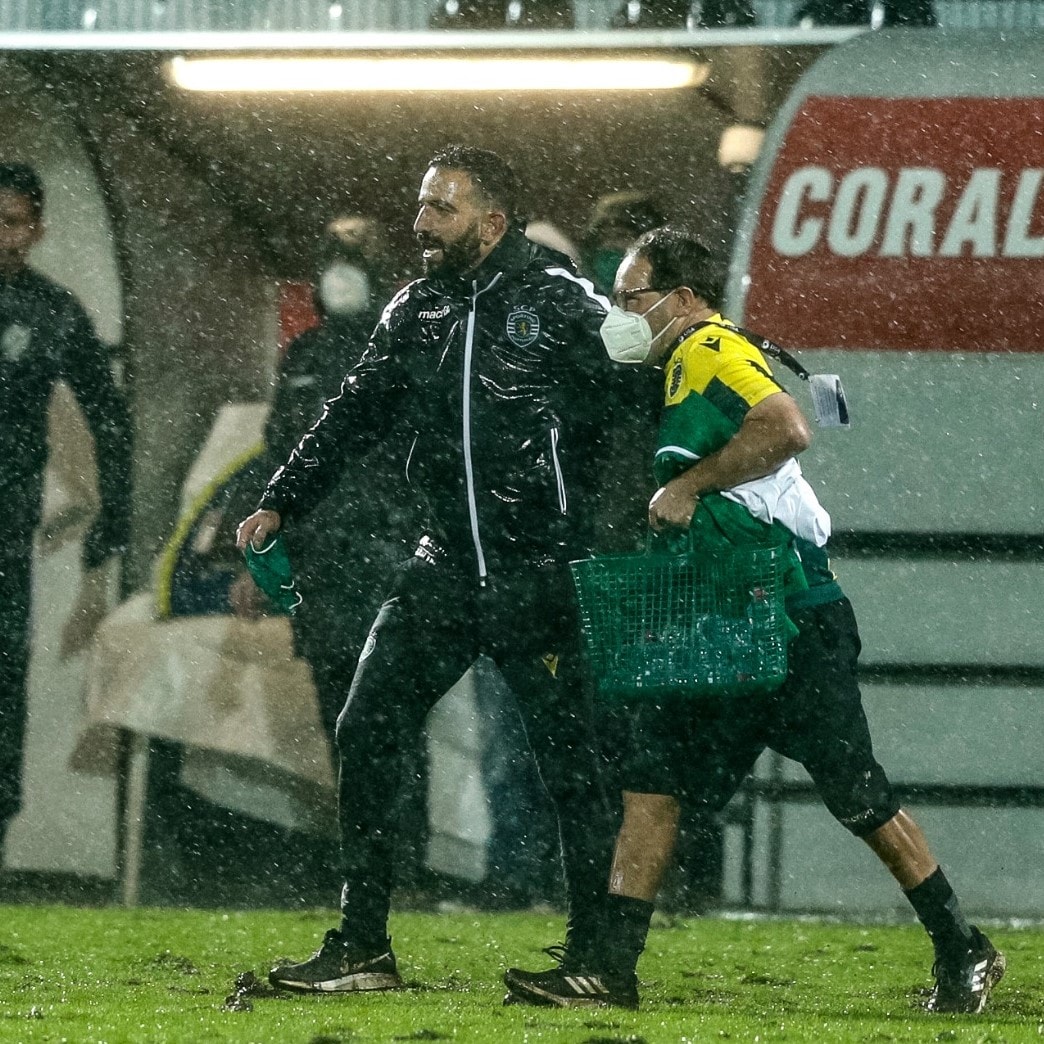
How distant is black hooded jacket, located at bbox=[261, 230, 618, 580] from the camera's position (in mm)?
5043

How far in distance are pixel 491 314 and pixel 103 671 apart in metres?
2.39

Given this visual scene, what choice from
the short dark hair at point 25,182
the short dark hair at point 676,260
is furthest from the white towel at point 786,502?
the short dark hair at point 25,182

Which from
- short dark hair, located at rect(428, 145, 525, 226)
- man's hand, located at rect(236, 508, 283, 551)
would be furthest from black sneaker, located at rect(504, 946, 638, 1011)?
short dark hair, located at rect(428, 145, 525, 226)

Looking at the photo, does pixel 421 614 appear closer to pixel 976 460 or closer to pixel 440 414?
pixel 440 414

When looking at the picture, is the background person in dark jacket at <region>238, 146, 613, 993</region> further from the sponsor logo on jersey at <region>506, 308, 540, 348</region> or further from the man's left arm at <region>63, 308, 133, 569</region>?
the man's left arm at <region>63, 308, 133, 569</region>

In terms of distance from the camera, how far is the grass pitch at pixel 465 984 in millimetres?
4617

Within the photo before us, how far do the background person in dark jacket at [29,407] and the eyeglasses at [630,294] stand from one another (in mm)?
2428

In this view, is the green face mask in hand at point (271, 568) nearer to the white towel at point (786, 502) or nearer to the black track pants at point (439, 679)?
the black track pants at point (439, 679)

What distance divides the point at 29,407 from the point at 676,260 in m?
2.78

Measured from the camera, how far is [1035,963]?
5.81 metres

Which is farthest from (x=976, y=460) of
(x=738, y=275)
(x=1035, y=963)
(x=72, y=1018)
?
(x=72, y=1018)

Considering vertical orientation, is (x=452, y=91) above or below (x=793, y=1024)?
above

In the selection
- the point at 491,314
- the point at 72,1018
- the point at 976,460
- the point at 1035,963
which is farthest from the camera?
the point at 976,460

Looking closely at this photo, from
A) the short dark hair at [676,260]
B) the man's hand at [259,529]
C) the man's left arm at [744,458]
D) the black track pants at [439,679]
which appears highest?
the short dark hair at [676,260]
